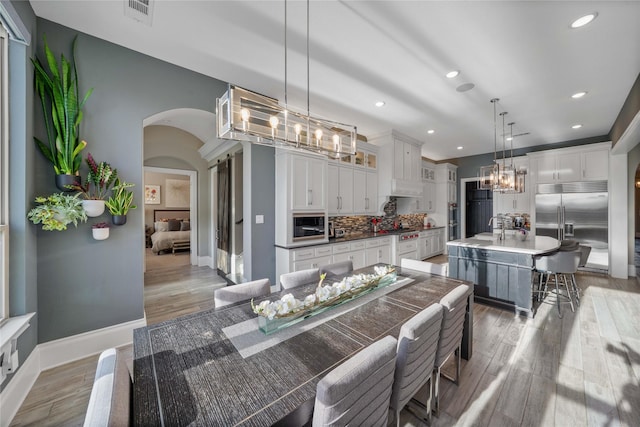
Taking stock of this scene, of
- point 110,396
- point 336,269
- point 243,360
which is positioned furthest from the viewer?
→ point 336,269

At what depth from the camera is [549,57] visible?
8.61 ft

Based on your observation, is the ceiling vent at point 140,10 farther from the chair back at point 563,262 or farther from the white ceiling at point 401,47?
the chair back at point 563,262

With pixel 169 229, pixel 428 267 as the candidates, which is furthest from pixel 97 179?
pixel 169 229

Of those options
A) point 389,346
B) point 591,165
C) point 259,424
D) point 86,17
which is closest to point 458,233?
point 591,165

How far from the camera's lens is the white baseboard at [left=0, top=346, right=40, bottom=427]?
1.67m

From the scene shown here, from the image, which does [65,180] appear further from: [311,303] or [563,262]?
[563,262]

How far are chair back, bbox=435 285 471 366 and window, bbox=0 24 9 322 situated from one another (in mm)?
3044

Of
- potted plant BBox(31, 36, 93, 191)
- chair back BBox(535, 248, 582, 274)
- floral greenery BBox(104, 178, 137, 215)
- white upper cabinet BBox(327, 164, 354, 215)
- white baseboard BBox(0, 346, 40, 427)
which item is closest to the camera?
white baseboard BBox(0, 346, 40, 427)

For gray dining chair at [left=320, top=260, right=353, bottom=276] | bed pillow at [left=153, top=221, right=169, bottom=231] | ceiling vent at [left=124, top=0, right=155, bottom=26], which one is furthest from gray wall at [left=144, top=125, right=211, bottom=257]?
gray dining chair at [left=320, top=260, right=353, bottom=276]

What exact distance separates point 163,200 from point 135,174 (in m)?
6.75

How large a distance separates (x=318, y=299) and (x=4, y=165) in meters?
2.49

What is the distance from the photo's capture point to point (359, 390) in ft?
3.09

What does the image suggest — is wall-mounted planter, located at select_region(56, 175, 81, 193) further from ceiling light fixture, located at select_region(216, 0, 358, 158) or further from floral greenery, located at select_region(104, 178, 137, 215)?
ceiling light fixture, located at select_region(216, 0, 358, 158)

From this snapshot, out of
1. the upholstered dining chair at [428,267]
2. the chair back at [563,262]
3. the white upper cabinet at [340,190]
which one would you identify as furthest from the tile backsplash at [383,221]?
the chair back at [563,262]
